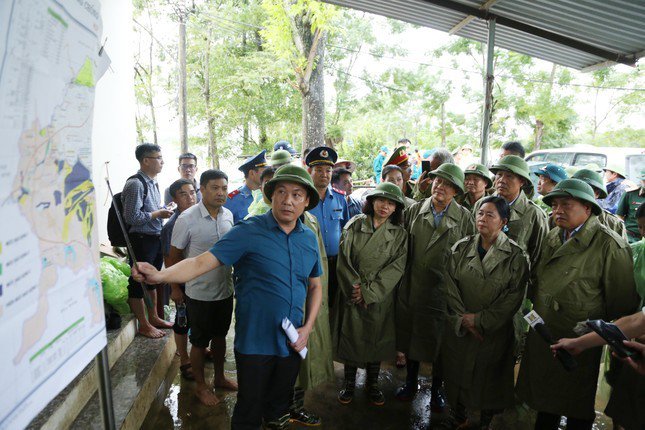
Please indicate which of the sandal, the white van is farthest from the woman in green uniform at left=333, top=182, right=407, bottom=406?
the white van

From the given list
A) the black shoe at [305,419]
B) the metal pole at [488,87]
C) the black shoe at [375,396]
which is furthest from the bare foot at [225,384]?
the metal pole at [488,87]

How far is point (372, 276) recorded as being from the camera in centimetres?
319

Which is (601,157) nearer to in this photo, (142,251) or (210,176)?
(210,176)

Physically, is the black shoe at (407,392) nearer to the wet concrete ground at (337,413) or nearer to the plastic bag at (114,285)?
the wet concrete ground at (337,413)

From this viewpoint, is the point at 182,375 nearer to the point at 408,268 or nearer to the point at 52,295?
the point at 408,268

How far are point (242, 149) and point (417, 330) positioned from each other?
48.7 feet

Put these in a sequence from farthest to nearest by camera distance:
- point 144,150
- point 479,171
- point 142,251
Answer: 1. point 479,171
2. point 142,251
3. point 144,150

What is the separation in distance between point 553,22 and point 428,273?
11.3 feet

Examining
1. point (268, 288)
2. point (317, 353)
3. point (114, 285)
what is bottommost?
point (317, 353)

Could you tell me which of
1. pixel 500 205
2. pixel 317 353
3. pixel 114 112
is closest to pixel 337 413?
pixel 317 353

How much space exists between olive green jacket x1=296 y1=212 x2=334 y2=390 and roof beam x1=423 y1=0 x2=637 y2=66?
135 inches

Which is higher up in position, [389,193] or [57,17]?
[57,17]

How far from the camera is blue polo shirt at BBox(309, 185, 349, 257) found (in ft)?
11.6

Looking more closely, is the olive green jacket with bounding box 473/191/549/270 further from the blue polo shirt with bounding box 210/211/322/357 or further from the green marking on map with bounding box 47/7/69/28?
the green marking on map with bounding box 47/7/69/28
